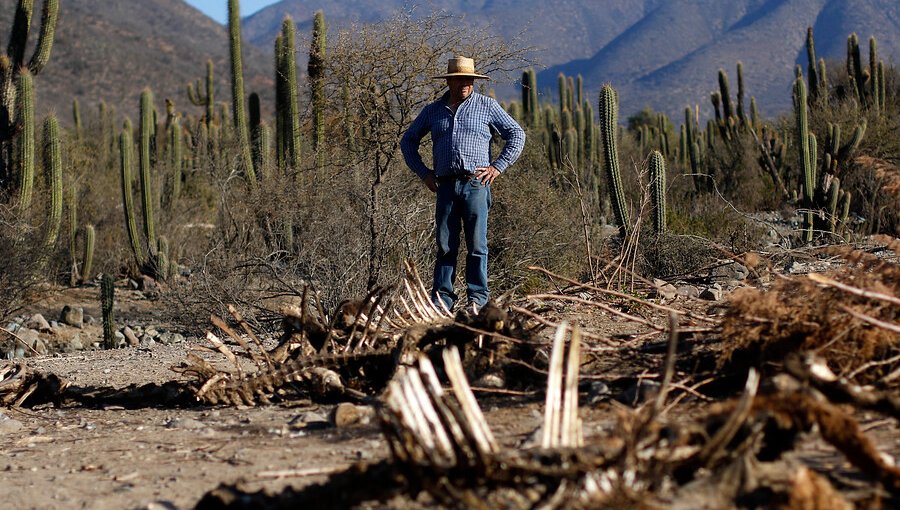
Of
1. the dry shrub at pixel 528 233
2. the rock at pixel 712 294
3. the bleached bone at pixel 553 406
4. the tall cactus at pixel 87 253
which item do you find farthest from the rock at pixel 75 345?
the bleached bone at pixel 553 406

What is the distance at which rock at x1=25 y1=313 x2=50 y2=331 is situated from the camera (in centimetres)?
1229

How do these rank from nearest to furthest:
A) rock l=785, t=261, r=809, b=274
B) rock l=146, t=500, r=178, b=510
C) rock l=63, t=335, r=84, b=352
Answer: rock l=146, t=500, r=178, b=510 < rock l=785, t=261, r=809, b=274 < rock l=63, t=335, r=84, b=352

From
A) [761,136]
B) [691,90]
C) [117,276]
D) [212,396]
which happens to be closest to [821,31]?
[691,90]

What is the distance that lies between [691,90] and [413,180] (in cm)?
11178

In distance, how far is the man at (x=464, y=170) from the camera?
659cm

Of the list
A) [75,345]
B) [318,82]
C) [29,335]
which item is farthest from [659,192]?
[29,335]

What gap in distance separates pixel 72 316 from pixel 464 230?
804 cm

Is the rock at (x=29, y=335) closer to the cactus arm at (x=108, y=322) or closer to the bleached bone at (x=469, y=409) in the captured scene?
the cactus arm at (x=108, y=322)

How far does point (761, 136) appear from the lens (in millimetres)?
21234

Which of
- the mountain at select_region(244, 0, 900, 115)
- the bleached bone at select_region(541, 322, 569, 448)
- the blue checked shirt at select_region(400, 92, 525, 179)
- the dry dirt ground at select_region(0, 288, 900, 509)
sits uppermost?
the mountain at select_region(244, 0, 900, 115)

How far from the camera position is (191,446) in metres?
3.85

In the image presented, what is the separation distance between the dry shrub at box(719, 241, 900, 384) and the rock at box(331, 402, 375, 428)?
1.33 meters

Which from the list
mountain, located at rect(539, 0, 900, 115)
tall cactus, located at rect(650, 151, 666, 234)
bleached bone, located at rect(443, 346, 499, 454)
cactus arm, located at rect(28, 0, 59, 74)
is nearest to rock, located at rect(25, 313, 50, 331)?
cactus arm, located at rect(28, 0, 59, 74)

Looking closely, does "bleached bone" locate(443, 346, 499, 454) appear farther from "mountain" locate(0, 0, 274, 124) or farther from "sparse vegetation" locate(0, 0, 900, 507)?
"mountain" locate(0, 0, 274, 124)
